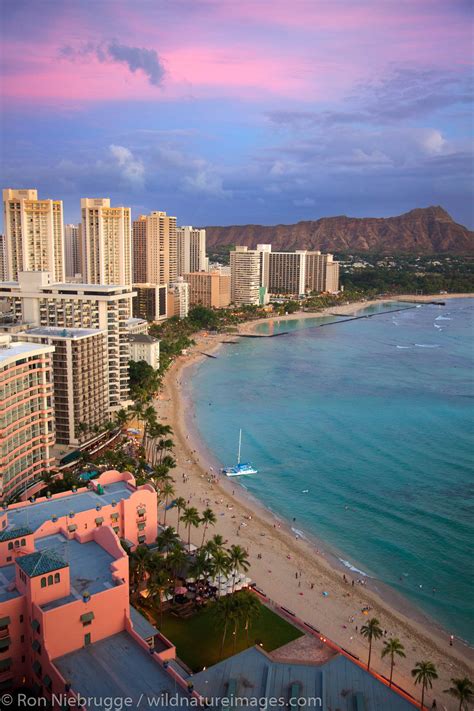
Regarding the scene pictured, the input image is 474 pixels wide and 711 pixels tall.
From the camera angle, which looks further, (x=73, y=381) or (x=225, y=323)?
(x=225, y=323)

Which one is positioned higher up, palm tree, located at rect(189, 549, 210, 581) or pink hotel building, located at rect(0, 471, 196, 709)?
pink hotel building, located at rect(0, 471, 196, 709)

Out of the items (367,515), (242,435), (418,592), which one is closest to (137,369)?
(242,435)

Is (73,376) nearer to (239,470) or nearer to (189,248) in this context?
(239,470)

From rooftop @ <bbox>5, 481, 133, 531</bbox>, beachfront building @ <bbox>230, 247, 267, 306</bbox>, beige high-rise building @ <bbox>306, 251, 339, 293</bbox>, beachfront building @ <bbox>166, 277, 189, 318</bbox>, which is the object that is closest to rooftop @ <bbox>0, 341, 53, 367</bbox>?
rooftop @ <bbox>5, 481, 133, 531</bbox>

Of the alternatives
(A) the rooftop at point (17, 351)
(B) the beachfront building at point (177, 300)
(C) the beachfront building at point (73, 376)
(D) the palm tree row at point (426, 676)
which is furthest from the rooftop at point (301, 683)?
(B) the beachfront building at point (177, 300)

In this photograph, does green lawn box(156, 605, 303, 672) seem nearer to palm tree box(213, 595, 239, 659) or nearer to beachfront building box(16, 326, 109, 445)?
palm tree box(213, 595, 239, 659)

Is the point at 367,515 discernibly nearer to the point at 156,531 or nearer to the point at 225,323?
the point at 156,531

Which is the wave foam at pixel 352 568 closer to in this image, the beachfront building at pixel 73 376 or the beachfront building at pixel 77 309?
the beachfront building at pixel 73 376
